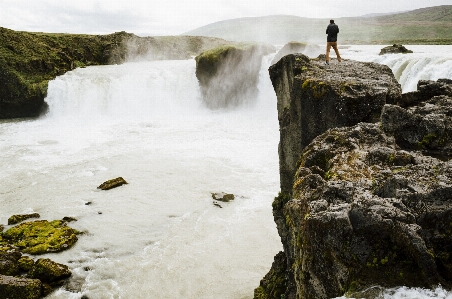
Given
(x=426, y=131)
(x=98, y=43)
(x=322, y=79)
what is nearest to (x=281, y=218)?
(x=322, y=79)

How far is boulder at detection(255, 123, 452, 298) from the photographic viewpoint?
3.94 meters

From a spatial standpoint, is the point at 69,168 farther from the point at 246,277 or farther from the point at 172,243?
the point at 246,277

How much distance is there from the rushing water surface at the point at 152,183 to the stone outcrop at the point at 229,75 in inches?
45.6

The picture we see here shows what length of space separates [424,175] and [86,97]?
37.3 m

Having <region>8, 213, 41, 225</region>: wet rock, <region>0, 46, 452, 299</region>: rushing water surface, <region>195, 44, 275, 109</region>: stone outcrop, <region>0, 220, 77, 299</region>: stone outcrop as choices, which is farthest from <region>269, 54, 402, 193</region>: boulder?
<region>195, 44, 275, 109</region>: stone outcrop

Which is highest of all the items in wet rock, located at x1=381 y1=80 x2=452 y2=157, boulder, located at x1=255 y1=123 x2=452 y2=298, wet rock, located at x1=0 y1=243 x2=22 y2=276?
wet rock, located at x1=381 y1=80 x2=452 y2=157

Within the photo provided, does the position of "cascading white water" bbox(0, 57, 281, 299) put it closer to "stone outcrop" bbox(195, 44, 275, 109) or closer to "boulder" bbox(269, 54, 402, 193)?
"stone outcrop" bbox(195, 44, 275, 109)

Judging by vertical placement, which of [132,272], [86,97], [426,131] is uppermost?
[426,131]

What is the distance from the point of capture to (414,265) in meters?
3.93

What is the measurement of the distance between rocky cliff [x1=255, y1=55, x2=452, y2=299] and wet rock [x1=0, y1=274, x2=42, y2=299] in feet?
21.2

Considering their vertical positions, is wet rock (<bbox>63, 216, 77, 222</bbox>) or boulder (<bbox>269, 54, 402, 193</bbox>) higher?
boulder (<bbox>269, 54, 402, 193</bbox>)

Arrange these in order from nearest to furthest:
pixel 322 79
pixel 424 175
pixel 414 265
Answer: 1. pixel 414 265
2. pixel 424 175
3. pixel 322 79

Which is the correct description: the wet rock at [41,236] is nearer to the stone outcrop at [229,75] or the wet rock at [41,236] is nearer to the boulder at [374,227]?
the boulder at [374,227]

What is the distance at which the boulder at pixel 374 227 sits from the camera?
394cm
